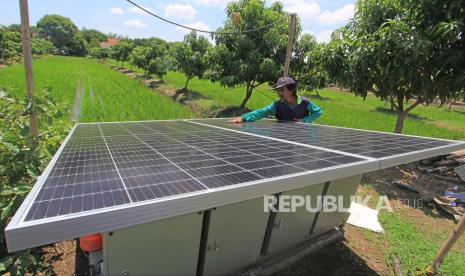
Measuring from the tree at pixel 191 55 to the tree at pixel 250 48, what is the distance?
595 cm

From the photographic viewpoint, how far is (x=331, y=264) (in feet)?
11.7

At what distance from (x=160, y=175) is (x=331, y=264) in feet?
10.0

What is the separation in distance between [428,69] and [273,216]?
19.9 ft

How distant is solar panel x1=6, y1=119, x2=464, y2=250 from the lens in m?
1.10

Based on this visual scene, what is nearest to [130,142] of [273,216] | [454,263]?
[273,216]

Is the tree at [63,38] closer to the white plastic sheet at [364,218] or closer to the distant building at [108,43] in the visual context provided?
the distant building at [108,43]

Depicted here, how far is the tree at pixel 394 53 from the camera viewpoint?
5840mm

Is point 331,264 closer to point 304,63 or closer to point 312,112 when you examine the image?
point 312,112

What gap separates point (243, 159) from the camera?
7.10 ft

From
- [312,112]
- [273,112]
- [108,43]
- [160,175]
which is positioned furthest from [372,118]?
[108,43]

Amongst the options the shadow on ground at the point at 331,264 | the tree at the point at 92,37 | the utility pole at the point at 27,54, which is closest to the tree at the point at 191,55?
the utility pole at the point at 27,54

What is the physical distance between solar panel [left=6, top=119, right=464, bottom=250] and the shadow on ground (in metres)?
1.69

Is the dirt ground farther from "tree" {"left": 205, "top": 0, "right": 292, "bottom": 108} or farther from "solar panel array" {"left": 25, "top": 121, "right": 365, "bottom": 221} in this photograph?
"tree" {"left": 205, "top": 0, "right": 292, "bottom": 108}

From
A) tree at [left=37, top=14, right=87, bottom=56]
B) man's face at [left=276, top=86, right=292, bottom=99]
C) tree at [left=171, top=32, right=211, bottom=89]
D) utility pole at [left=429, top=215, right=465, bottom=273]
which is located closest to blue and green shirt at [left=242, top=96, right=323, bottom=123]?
man's face at [left=276, top=86, right=292, bottom=99]
